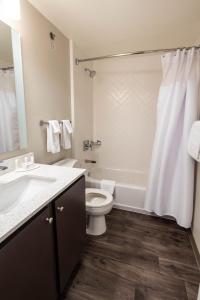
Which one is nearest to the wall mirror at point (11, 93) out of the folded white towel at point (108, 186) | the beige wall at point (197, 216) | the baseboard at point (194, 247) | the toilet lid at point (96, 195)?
the toilet lid at point (96, 195)

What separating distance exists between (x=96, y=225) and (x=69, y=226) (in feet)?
2.49

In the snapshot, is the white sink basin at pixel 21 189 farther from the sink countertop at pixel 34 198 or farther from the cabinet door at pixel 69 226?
the cabinet door at pixel 69 226

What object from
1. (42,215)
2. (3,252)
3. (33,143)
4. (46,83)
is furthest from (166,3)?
(3,252)

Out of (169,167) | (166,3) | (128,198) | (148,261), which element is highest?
(166,3)

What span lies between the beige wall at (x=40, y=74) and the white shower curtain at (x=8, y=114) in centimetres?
10

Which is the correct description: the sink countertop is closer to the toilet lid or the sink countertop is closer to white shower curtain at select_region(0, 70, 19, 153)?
white shower curtain at select_region(0, 70, 19, 153)

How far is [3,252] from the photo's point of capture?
63cm

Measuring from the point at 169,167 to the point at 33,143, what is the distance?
1485 mm

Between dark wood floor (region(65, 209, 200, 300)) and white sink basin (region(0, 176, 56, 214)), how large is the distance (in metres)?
0.80

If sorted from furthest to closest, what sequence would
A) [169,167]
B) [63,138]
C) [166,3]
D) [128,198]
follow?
[128,198], [169,167], [63,138], [166,3]

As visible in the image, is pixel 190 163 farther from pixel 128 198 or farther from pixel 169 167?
pixel 128 198

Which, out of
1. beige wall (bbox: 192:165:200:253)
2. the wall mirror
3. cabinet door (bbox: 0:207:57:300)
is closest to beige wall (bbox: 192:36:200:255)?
beige wall (bbox: 192:165:200:253)

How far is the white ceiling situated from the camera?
1.46 m

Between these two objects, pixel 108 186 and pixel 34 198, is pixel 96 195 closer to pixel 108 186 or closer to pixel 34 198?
pixel 108 186
